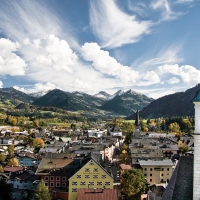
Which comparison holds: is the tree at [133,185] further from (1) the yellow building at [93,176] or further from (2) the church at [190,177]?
(2) the church at [190,177]

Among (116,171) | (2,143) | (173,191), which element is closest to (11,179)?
(116,171)

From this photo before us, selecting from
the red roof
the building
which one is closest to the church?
the red roof

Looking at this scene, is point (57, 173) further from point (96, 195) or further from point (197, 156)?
point (197, 156)

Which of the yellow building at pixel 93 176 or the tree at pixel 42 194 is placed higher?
the yellow building at pixel 93 176

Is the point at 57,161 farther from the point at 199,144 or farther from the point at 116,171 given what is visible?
the point at 199,144

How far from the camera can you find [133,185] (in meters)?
40.7

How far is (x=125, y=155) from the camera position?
67312 millimetres

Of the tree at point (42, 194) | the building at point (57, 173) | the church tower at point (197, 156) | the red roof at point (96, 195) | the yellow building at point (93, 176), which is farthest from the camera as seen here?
the building at point (57, 173)

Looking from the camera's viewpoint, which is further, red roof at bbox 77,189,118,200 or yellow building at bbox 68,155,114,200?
yellow building at bbox 68,155,114,200

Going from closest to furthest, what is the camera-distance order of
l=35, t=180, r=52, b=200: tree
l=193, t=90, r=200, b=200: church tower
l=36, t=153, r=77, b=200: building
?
l=193, t=90, r=200, b=200: church tower, l=35, t=180, r=52, b=200: tree, l=36, t=153, r=77, b=200: building

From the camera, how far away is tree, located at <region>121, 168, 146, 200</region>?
4022 centimetres

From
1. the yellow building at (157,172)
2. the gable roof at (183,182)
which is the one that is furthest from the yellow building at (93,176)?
the gable roof at (183,182)

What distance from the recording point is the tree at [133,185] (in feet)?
132

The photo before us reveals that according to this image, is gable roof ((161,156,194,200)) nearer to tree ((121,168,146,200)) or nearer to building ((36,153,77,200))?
tree ((121,168,146,200))
